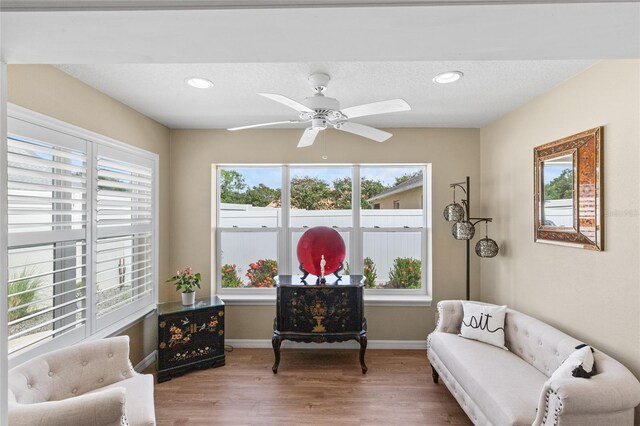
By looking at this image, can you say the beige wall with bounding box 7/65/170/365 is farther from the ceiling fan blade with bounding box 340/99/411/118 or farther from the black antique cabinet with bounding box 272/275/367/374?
the ceiling fan blade with bounding box 340/99/411/118

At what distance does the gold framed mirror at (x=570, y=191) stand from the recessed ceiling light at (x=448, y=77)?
910 mm

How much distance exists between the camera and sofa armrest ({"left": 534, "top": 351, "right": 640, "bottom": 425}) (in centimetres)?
154

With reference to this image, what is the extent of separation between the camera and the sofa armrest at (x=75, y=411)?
1354mm

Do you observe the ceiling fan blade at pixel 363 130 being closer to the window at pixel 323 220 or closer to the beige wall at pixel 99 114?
the window at pixel 323 220

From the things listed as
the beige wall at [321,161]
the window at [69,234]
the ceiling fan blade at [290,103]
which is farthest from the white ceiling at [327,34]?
the beige wall at [321,161]

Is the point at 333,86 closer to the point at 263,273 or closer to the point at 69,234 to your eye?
the point at 69,234

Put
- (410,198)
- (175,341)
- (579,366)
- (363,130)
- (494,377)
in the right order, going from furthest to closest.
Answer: (410,198) → (175,341) → (363,130) → (494,377) → (579,366)

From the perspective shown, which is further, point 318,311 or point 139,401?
point 318,311

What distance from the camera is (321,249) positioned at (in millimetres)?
2955

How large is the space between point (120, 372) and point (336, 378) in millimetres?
1739

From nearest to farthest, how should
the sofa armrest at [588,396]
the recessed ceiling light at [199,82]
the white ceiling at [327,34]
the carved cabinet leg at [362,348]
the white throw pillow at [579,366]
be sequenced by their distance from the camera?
the white ceiling at [327,34] < the sofa armrest at [588,396] < the white throw pillow at [579,366] < the recessed ceiling light at [199,82] < the carved cabinet leg at [362,348]

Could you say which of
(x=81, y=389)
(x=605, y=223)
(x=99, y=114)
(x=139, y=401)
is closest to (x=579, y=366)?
(x=605, y=223)

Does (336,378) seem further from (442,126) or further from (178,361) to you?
(442,126)

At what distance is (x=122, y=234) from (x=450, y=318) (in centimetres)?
299
